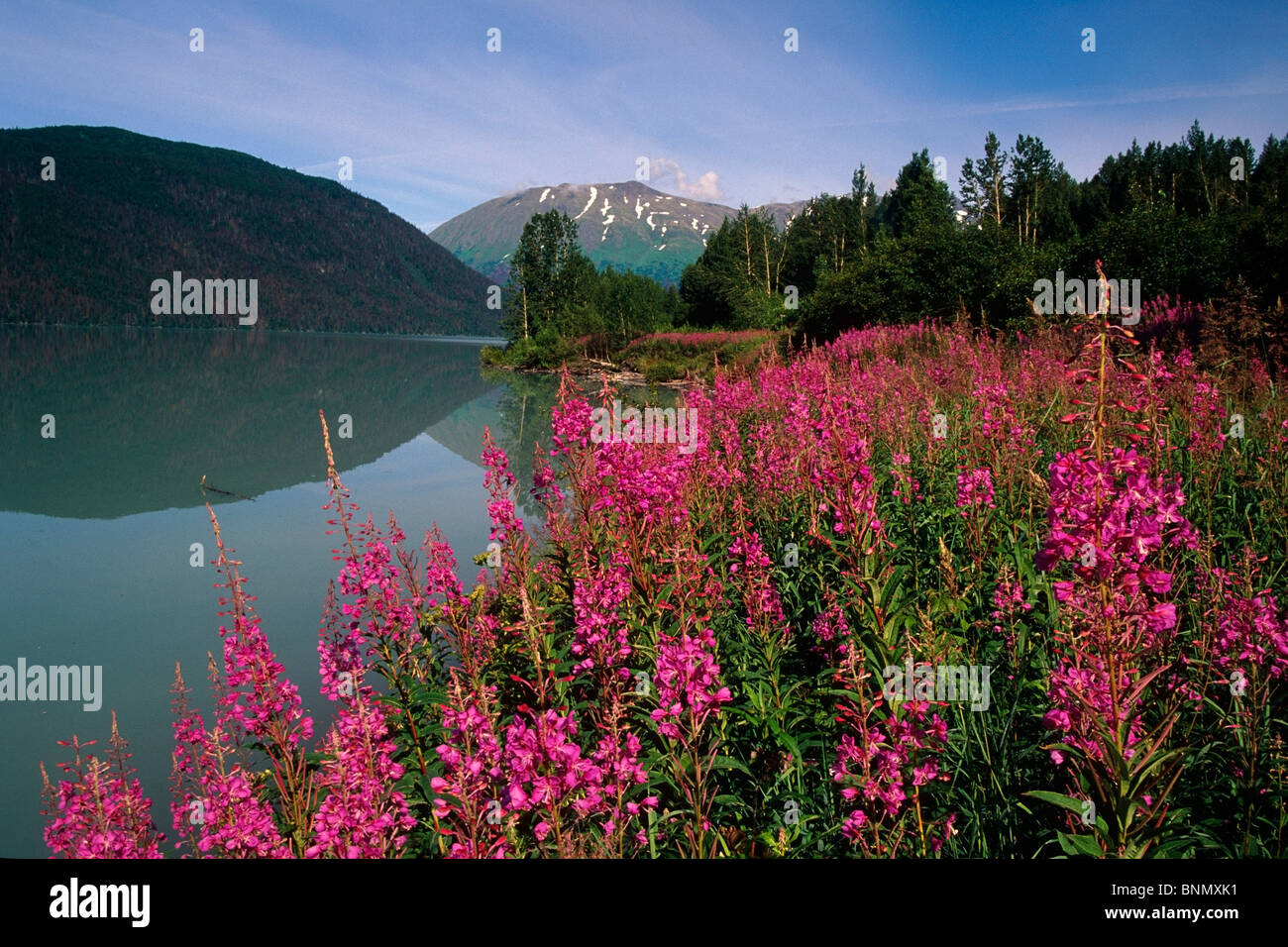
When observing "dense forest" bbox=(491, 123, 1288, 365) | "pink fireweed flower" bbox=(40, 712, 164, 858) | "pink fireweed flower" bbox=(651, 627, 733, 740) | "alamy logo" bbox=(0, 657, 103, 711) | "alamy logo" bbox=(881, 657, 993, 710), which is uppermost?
"dense forest" bbox=(491, 123, 1288, 365)

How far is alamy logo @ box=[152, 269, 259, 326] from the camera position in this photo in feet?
63.4

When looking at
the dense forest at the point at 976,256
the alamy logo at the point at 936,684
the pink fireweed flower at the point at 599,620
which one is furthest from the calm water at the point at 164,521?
the dense forest at the point at 976,256

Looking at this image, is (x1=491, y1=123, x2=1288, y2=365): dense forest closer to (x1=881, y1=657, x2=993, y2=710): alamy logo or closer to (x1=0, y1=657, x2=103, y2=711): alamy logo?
(x1=881, y1=657, x2=993, y2=710): alamy logo

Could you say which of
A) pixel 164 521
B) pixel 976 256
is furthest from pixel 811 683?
pixel 976 256

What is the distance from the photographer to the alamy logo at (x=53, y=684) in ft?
19.1

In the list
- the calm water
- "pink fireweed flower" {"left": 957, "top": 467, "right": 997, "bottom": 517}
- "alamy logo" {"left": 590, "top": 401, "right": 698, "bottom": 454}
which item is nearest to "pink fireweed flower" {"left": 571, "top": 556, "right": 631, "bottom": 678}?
"alamy logo" {"left": 590, "top": 401, "right": 698, "bottom": 454}

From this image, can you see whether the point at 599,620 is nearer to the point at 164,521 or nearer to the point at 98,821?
the point at 98,821

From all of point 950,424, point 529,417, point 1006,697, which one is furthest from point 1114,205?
point 1006,697

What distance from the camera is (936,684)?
2.71 meters

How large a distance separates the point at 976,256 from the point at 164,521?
23.2 m
